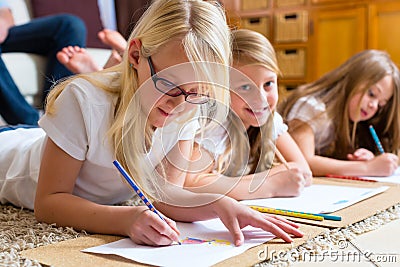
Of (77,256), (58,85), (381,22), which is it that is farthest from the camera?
(381,22)

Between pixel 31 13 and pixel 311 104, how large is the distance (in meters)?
1.31

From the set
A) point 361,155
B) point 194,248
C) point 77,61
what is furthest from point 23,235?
point 361,155

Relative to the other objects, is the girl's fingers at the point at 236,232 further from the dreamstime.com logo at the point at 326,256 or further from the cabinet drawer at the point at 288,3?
the cabinet drawer at the point at 288,3

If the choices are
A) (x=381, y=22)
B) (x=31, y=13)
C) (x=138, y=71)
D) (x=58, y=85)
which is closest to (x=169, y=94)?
(x=138, y=71)

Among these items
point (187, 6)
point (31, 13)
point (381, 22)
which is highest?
point (187, 6)

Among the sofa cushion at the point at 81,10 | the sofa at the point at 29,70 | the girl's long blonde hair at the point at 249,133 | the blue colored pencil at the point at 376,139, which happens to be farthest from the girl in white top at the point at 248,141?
the sofa cushion at the point at 81,10

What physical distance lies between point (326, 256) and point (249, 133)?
559 millimetres

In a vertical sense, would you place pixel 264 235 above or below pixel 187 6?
below

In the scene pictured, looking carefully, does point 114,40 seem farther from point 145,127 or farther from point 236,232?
point 236,232

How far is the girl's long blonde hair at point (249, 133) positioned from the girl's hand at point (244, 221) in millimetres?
355

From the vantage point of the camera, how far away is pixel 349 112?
161 cm

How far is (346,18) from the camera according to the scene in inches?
115

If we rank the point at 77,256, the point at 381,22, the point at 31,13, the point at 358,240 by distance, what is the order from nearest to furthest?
the point at 77,256 < the point at 358,240 < the point at 31,13 < the point at 381,22

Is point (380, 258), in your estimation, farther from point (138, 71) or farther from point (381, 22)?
point (381, 22)
